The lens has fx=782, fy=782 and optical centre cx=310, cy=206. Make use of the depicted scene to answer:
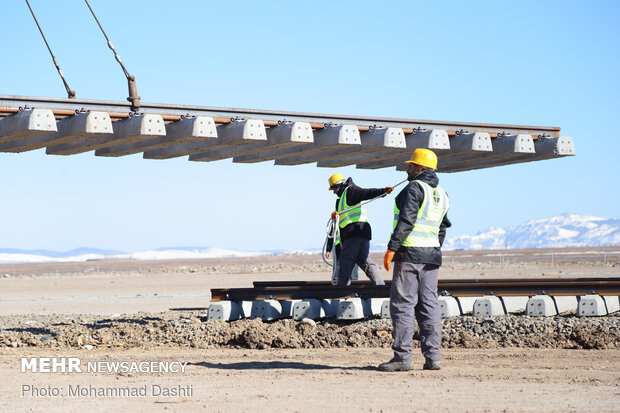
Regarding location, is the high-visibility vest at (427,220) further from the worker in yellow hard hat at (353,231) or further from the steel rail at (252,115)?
the steel rail at (252,115)

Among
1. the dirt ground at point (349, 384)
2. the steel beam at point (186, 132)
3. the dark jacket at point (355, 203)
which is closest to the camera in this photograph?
the dirt ground at point (349, 384)

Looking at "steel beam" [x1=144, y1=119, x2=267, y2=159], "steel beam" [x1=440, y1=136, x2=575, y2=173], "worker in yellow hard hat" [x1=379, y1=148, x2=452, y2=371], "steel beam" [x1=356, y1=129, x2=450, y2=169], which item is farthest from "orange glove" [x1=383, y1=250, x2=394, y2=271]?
"steel beam" [x1=440, y1=136, x2=575, y2=173]

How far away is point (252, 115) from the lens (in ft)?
39.0

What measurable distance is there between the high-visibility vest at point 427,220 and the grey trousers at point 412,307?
0.79ft

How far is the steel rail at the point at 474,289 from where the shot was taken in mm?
11320

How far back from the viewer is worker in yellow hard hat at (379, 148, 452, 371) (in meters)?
7.93

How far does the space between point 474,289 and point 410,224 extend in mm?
4093

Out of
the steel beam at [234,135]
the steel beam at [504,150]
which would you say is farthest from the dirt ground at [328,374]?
the steel beam at [504,150]

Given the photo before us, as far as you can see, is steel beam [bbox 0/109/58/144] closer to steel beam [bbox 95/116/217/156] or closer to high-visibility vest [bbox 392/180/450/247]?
steel beam [bbox 95/116/217/156]

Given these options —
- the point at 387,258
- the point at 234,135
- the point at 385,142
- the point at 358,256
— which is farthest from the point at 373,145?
the point at 387,258

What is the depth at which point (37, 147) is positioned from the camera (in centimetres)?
1146

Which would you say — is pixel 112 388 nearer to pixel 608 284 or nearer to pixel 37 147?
pixel 37 147

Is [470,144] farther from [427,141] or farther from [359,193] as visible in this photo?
[359,193]

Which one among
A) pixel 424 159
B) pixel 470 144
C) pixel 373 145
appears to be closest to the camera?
pixel 424 159
